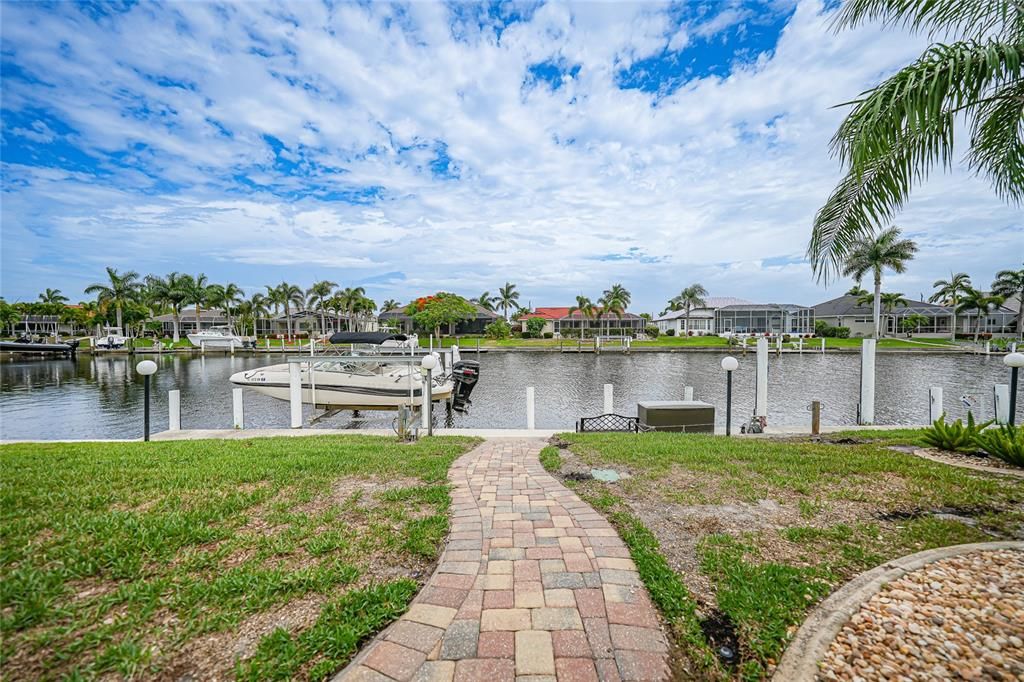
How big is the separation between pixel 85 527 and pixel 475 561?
315cm

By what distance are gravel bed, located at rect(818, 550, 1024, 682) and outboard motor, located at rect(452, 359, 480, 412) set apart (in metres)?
11.0

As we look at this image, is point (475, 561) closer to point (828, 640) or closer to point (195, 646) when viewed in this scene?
point (195, 646)

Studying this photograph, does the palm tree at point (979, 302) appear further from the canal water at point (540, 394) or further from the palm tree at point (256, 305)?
the palm tree at point (256, 305)

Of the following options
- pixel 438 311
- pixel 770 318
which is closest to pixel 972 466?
pixel 438 311

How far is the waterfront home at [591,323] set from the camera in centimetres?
5722

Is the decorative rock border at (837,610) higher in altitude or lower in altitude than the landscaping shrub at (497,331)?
lower

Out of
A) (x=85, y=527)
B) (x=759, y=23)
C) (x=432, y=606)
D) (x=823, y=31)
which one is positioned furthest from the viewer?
(x=759, y=23)

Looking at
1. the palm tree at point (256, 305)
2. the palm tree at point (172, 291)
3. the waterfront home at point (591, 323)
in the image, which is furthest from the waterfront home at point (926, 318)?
the palm tree at point (172, 291)

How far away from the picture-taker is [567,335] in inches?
2302

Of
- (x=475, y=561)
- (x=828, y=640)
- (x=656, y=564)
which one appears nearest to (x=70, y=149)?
(x=475, y=561)

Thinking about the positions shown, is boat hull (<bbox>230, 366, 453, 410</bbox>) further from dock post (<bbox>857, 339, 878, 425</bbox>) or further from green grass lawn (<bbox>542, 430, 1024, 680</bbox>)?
dock post (<bbox>857, 339, 878, 425</bbox>)

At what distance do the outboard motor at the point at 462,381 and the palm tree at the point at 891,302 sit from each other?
185ft

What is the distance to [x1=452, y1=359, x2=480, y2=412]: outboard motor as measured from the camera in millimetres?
13109

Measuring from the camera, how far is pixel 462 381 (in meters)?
13.2
